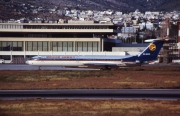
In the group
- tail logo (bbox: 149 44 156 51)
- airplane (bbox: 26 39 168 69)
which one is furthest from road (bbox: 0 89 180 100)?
tail logo (bbox: 149 44 156 51)

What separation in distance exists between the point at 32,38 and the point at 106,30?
2114 centimetres

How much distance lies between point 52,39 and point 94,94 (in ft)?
272

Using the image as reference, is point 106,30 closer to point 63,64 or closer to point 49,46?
point 49,46

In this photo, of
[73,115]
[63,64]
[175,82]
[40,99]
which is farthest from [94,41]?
[73,115]

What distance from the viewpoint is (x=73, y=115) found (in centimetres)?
3114

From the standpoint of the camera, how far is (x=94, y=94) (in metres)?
43.4

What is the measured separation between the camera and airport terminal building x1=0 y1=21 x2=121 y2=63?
124 metres

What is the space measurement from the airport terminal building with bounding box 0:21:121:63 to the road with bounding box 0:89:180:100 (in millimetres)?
71511

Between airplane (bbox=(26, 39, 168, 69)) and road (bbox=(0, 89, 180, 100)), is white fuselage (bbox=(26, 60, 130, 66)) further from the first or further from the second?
road (bbox=(0, 89, 180, 100))

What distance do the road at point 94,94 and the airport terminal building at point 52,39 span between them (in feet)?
235

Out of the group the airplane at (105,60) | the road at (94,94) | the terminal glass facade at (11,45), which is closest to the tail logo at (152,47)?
the airplane at (105,60)

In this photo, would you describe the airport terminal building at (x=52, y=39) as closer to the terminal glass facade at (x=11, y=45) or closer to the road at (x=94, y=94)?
the terminal glass facade at (x=11, y=45)

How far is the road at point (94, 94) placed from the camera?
41.1 meters

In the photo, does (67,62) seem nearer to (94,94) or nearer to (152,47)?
(152,47)
